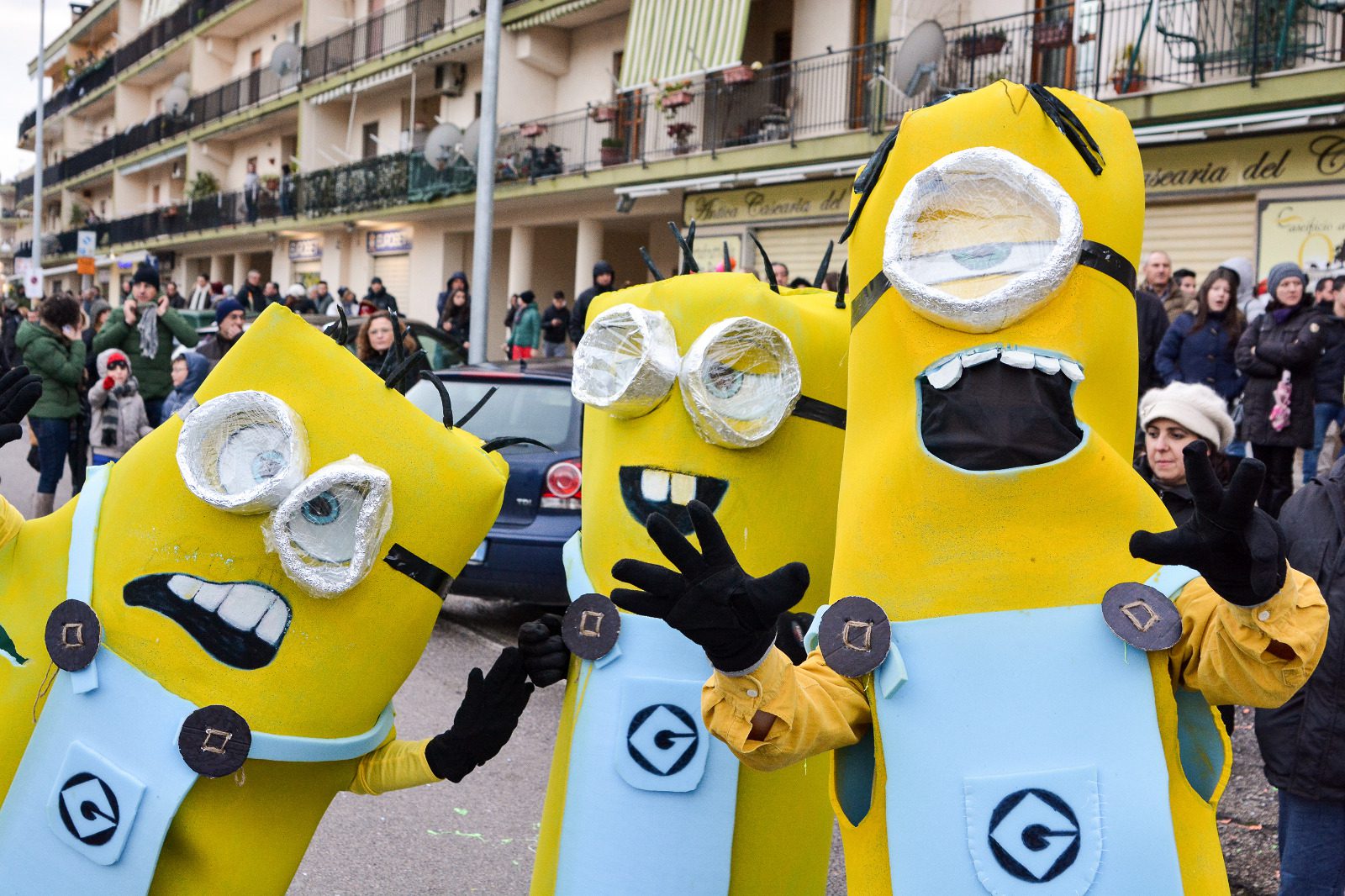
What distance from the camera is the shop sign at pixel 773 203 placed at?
646 inches

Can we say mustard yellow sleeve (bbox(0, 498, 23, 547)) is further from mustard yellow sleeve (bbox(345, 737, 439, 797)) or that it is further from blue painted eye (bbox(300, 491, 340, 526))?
mustard yellow sleeve (bbox(345, 737, 439, 797))

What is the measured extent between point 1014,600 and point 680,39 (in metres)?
17.2

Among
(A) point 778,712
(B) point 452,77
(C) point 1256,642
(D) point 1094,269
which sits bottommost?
(A) point 778,712

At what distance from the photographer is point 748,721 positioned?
1994 millimetres

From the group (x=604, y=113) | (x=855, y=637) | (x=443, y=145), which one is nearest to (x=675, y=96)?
(x=604, y=113)

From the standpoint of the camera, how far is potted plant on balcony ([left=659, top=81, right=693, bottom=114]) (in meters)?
18.2

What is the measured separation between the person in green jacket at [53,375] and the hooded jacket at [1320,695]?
732 centimetres

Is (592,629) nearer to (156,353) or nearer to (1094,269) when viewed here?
(1094,269)

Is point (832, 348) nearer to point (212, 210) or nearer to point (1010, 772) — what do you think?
point (1010, 772)

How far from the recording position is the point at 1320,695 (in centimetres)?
309

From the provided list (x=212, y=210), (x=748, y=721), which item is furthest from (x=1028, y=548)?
(x=212, y=210)

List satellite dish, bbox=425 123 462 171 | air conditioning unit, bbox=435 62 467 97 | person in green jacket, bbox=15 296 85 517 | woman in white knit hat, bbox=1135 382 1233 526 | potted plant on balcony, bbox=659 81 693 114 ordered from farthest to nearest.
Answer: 1. air conditioning unit, bbox=435 62 467 97
2. satellite dish, bbox=425 123 462 171
3. potted plant on balcony, bbox=659 81 693 114
4. person in green jacket, bbox=15 296 85 517
5. woman in white knit hat, bbox=1135 382 1233 526

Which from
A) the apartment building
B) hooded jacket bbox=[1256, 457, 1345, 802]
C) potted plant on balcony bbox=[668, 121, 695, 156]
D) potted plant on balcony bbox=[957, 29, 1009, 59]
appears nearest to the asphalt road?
hooded jacket bbox=[1256, 457, 1345, 802]

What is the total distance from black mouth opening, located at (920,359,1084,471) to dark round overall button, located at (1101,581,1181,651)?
0.25 meters
